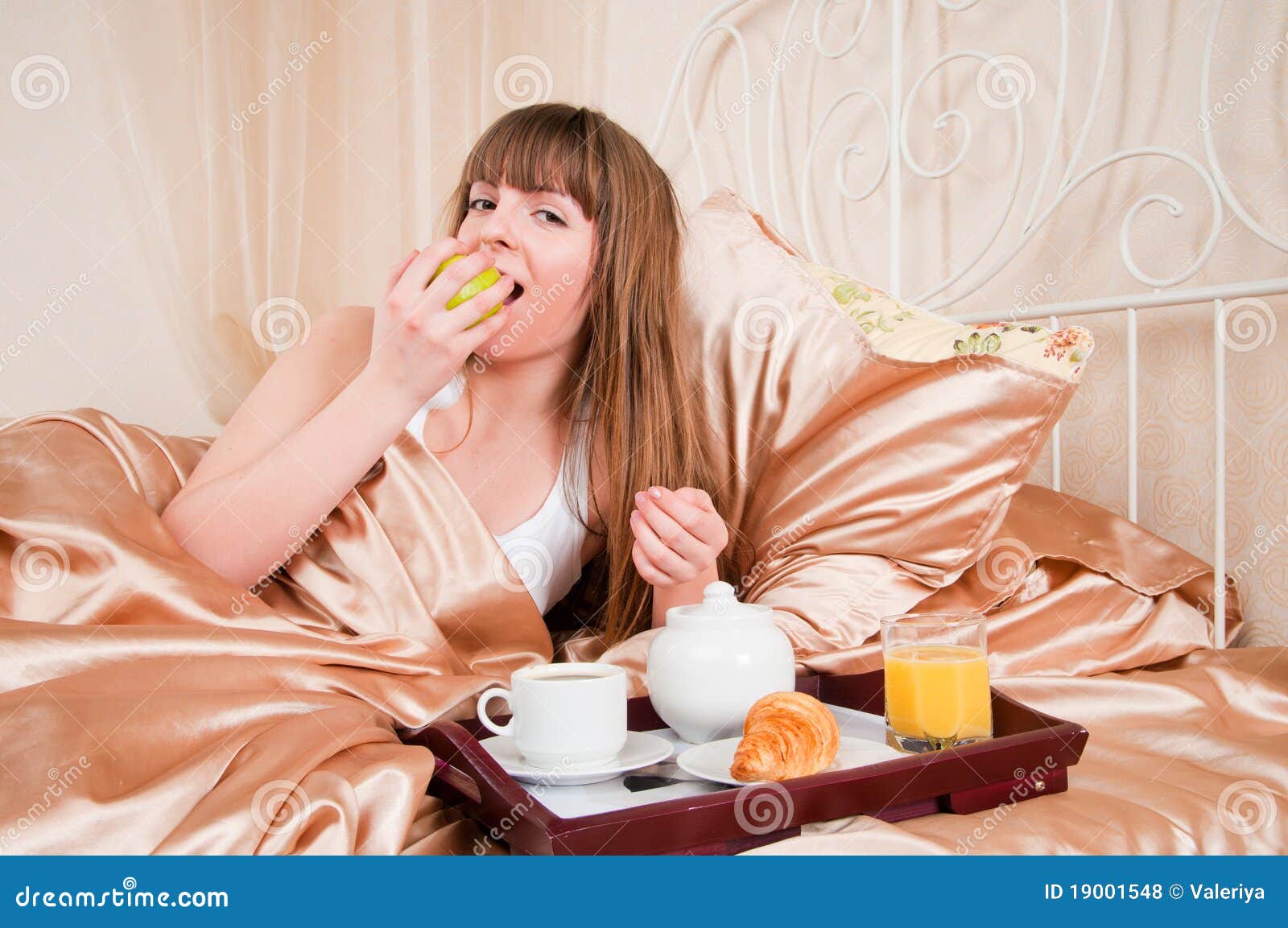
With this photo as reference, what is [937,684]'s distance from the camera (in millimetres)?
724

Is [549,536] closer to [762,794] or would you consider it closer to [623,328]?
[623,328]

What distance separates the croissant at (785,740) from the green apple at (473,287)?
0.50 metres

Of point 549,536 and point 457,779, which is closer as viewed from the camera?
point 457,779

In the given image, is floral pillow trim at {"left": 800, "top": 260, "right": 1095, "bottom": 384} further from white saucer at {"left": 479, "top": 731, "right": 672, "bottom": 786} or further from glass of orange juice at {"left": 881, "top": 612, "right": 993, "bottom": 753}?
white saucer at {"left": 479, "top": 731, "right": 672, "bottom": 786}

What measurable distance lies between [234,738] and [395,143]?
154 cm

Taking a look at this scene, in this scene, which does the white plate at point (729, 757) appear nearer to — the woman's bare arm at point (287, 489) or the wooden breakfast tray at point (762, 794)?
the wooden breakfast tray at point (762, 794)

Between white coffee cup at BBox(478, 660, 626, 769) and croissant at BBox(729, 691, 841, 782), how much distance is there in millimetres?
83

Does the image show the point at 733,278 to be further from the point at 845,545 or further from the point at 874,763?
the point at 874,763

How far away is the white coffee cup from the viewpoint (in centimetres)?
66

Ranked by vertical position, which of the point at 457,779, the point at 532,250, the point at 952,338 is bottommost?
the point at 457,779

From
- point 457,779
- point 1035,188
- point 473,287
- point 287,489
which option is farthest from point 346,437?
point 1035,188

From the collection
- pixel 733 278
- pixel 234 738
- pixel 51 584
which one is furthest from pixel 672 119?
pixel 234 738

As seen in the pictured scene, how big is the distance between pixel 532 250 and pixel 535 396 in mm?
220

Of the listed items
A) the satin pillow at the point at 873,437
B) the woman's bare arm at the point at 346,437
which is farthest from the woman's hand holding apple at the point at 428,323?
the satin pillow at the point at 873,437
